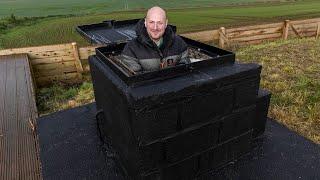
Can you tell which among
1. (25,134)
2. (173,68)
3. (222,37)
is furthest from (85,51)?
(173,68)

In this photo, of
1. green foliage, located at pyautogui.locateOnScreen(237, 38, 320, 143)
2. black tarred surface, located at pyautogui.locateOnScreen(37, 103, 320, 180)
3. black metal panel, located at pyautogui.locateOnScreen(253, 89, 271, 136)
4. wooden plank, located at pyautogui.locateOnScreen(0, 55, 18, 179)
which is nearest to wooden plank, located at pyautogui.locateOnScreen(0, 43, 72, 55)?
wooden plank, located at pyautogui.locateOnScreen(0, 55, 18, 179)

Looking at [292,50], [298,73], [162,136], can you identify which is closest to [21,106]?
[162,136]

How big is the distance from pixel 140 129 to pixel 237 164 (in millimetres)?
1719

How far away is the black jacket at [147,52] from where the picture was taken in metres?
3.94

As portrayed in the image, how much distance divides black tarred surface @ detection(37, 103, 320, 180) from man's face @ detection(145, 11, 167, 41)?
5.95 ft

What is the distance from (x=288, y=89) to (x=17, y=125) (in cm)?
580

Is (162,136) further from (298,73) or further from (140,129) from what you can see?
(298,73)

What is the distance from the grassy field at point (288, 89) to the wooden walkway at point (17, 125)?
954 millimetres

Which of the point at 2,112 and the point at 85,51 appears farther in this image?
the point at 85,51

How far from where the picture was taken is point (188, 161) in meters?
3.75

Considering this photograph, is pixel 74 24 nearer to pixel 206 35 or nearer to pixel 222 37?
pixel 206 35

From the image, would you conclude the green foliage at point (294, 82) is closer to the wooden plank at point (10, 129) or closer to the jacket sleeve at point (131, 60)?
the jacket sleeve at point (131, 60)

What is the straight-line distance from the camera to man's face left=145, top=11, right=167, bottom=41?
3695 mm

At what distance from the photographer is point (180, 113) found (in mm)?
3350
